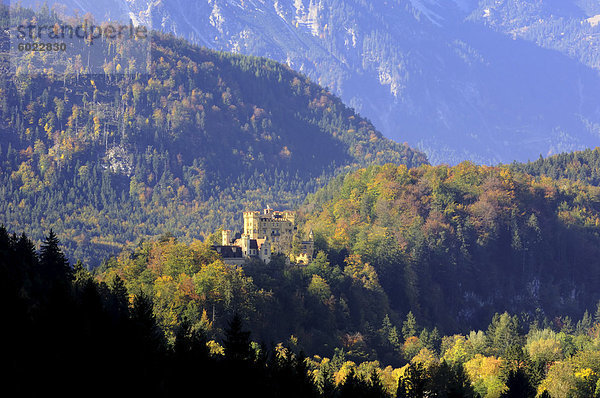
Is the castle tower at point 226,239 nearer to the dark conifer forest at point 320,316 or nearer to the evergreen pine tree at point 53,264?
the dark conifer forest at point 320,316

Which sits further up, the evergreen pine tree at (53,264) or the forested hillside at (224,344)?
the evergreen pine tree at (53,264)

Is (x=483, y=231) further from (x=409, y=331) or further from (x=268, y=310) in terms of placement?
(x=268, y=310)

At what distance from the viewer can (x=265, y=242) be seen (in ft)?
435

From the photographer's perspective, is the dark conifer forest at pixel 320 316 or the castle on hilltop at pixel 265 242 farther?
the castle on hilltop at pixel 265 242

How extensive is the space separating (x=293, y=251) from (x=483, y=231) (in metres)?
68.6

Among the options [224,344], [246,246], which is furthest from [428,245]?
[224,344]

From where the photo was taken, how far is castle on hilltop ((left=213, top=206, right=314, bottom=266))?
428 feet

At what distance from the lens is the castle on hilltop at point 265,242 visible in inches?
5138

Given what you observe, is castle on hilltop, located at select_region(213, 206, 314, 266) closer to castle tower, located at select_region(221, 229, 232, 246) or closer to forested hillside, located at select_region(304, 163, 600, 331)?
castle tower, located at select_region(221, 229, 232, 246)

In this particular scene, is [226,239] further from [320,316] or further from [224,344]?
[224,344]

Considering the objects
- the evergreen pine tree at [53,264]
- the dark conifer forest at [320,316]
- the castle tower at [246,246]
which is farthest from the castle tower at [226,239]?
the evergreen pine tree at [53,264]

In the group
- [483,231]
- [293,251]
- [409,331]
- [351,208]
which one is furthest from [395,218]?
[293,251]

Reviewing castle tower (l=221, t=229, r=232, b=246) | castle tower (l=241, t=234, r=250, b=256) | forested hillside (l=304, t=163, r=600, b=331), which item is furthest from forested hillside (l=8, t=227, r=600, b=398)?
forested hillside (l=304, t=163, r=600, b=331)

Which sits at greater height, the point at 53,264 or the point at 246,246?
the point at 246,246
